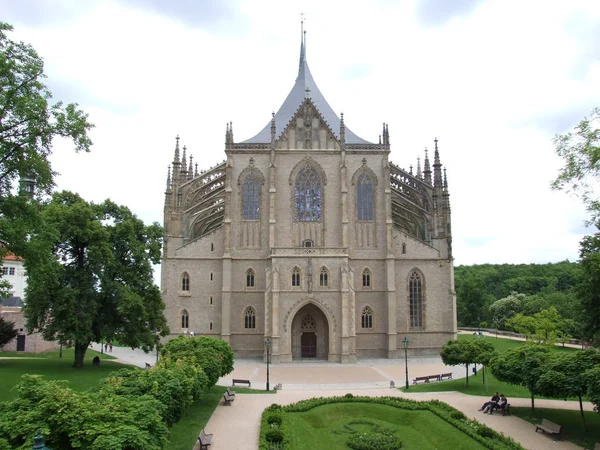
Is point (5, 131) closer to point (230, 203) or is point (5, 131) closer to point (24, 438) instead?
point (24, 438)

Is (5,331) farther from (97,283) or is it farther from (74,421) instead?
(74,421)

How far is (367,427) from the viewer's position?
2183 cm

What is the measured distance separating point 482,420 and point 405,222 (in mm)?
30753

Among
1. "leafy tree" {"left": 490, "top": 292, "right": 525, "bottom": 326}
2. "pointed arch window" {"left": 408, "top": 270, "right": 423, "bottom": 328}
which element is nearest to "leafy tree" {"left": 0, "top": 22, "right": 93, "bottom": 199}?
"pointed arch window" {"left": 408, "top": 270, "right": 423, "bottom": 328}

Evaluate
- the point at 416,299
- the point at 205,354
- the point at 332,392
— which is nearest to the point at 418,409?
the point at 332,392

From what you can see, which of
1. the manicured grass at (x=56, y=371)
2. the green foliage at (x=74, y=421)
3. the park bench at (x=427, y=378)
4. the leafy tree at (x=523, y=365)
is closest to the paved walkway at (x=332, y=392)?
the park bench at (x=427, y=378)

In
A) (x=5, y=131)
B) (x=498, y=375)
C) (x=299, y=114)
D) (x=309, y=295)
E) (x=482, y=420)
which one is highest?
(x=299, y=114)

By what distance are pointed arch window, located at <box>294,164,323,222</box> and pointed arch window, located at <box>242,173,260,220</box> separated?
3.69 meters

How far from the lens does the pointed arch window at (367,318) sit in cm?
4538

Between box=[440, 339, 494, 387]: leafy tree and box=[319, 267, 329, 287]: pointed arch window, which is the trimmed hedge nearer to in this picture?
box=[440, 339, 494, 387]: leafy tree

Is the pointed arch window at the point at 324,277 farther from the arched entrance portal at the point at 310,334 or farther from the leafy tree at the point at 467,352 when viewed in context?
the leafy tree at the point at 467,352

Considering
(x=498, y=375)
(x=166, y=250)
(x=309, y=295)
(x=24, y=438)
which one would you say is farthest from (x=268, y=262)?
(x=24, y=438)

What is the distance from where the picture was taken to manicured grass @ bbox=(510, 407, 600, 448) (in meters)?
19.7

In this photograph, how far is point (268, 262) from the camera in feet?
147
